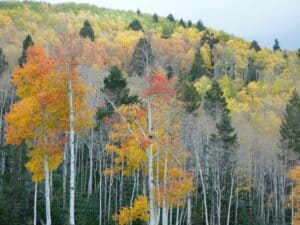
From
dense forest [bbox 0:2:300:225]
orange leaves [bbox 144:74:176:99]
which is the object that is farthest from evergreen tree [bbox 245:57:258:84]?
orange leaves [bbox 144:74:176:99]

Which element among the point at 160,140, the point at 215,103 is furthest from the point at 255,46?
the point at 160,140

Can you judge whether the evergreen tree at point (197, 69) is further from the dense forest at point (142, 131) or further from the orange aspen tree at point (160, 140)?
the orange aspen tree at point (160, 140)

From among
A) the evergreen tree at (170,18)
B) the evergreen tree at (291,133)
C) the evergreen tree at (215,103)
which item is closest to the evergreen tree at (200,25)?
the evergreen tree at (170,18)

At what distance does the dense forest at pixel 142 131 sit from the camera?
71.9ft

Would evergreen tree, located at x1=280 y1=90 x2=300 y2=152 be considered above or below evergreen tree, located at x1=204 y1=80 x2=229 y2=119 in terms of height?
below

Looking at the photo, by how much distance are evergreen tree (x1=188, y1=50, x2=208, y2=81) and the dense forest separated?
0.22 meters

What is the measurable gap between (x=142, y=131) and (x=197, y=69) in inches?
2595

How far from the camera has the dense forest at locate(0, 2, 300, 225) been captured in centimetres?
2191

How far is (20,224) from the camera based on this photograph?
1312 inches

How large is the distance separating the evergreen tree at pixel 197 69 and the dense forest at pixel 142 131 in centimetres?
22

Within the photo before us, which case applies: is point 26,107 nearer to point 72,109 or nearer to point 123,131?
point 72,109

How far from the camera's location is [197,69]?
82500 millimetres

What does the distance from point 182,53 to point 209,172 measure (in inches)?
1911

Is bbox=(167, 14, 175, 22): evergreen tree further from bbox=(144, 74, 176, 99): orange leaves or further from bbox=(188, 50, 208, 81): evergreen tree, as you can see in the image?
bbox=(144, 74, 176, 99): orange leaves
